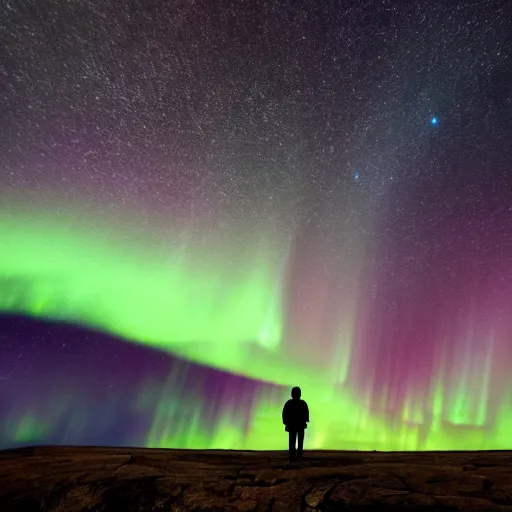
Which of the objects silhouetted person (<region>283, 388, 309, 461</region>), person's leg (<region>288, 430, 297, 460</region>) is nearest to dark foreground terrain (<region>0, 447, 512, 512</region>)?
person's leg (<region>288, 430, 297, 460</region>)

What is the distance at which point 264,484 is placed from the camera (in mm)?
11688

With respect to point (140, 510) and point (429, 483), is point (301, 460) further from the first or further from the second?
point (140, 510)

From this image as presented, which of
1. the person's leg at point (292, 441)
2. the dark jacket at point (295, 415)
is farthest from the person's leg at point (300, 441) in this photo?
the dark jacket at point (295, 415)

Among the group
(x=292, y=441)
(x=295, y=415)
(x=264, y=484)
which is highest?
(x=295, y=415)

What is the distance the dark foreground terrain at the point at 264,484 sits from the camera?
A: 10.2 m

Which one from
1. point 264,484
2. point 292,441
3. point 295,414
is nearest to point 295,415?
point 295,414

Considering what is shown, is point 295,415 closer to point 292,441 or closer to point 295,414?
point 295,414

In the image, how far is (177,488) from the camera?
11844 mm

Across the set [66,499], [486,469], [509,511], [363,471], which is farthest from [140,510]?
[486,469]

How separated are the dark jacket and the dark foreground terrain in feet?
3.95

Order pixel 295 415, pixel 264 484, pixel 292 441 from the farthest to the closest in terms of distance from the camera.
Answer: pixel 292 441
pixel 295 415
pixel 264 484

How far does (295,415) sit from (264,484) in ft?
7.73

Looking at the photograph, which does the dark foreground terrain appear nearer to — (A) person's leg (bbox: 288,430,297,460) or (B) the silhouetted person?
(A) person's leg (bbox: 288,430,297,460)

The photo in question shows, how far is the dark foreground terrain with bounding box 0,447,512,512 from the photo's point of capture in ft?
33.6
